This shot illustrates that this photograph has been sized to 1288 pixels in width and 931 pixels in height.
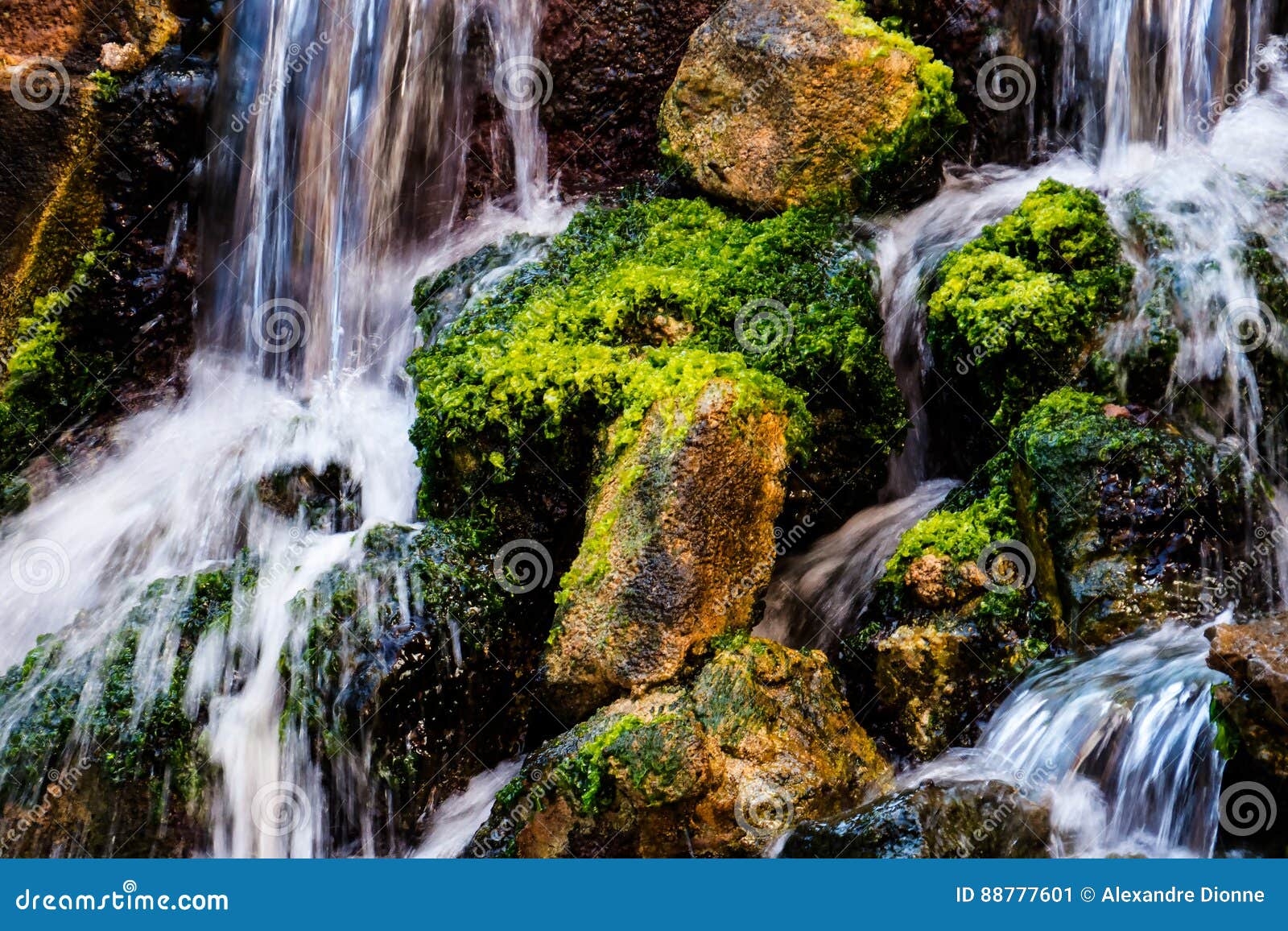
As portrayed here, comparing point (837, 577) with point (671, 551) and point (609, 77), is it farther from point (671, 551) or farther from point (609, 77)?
point (609, 77)

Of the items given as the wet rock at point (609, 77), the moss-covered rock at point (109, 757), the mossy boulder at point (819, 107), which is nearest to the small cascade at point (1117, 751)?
the moss-covered rock at point (109, 757)

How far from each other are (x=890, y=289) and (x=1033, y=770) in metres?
3.12

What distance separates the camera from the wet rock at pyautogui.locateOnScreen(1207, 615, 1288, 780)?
430 cm

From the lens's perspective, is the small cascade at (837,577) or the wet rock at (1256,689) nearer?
the wet rock at (1256,689)

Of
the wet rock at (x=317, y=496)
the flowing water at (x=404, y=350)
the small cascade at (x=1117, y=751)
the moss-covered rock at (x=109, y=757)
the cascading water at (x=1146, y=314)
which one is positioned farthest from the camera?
the wet rock at (x=317, y=496)

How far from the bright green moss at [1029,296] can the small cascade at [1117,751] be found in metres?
1.57

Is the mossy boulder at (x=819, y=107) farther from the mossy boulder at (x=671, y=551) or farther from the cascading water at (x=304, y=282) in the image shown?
the mossy boulder at (x=671, y=551)

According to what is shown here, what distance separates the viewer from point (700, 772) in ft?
16.9

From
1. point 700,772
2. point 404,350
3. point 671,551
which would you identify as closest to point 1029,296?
point 671,551

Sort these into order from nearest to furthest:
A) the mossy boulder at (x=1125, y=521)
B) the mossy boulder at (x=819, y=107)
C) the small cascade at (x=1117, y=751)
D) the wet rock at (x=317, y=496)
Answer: the small cascade at (x=1117, y=751) < the mossy boulder at (x=1125, y=521) < the wet rock at (x=317, y=496) < the mossy boulder at (x=819, y=107)

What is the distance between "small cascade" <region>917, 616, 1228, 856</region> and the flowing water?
Result: 12 millimetres

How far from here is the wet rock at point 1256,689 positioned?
430 centimetres

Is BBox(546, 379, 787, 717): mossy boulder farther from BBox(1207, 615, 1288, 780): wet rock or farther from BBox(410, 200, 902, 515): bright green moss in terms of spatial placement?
BBox(1207, 615, 1288, 780): wet rock

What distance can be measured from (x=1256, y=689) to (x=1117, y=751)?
2.20ft
